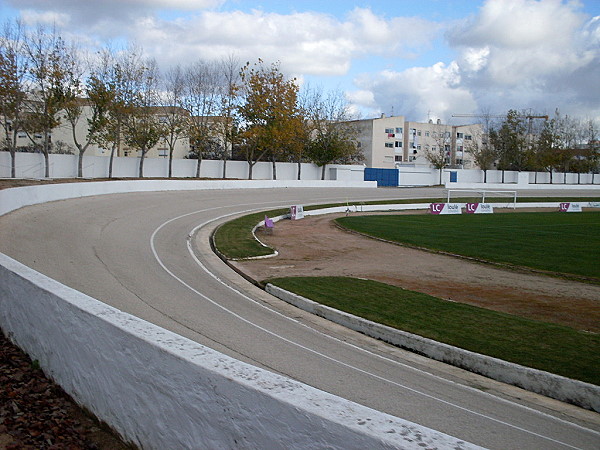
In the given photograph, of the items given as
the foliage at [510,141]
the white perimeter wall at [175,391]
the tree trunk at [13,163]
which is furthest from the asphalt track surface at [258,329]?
the foliage at [510,141]

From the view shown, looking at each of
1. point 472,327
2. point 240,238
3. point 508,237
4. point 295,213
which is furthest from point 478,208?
point 472,327

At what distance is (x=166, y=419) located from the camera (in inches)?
202

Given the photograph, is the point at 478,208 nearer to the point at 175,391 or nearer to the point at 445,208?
the point at 445,208

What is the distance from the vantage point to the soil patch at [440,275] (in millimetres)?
15733

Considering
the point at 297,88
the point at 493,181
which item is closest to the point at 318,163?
the point at 297,88

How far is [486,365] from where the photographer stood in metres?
10.5

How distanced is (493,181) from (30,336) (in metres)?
101

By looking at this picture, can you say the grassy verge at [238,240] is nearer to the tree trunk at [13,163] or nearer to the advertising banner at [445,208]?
the advertising banner at [445,208]

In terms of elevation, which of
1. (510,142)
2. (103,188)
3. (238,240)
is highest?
(510,142)

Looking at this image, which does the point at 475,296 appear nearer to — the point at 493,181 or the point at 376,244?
the point at 376,244

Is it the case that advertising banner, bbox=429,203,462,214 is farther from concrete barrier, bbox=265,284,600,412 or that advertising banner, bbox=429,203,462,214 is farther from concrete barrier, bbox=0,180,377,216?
concrete barrier, bbox=265,284,600,412

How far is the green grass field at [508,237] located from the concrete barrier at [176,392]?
60.4ft

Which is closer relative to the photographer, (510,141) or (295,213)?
(295,213)

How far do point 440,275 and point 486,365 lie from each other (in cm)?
998
